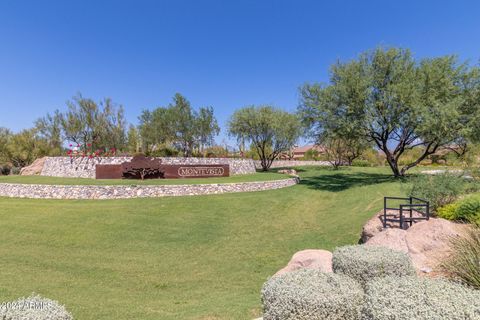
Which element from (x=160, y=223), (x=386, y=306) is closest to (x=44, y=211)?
(x=160, y=223)

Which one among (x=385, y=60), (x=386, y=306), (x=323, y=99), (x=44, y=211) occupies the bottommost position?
(x=44, y=211)

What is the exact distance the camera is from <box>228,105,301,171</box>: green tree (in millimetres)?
33625

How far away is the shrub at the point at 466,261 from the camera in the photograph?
3742 millimetres

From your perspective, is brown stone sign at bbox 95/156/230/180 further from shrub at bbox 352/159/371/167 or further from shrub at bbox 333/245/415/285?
shrub at bbox 352/159/371/167

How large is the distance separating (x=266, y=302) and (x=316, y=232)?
9.44 meters

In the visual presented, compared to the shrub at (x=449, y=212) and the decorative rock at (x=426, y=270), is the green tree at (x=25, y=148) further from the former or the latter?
the decorative rock at (x=426, y=270)

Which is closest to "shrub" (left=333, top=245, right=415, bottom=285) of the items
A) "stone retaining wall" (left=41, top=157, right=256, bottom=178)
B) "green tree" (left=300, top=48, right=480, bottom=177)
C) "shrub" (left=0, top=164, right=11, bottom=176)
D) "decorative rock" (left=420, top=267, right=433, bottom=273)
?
"decorative rock" (left=420, top=267, right=433, bottom=273)

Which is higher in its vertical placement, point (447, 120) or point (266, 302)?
point (447, 120)

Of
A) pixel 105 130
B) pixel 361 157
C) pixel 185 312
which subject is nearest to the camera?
pixel 185 312

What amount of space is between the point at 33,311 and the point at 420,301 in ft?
12.0

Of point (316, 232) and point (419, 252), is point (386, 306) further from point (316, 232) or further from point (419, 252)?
point (316, 232)

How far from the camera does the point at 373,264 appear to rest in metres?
4.15

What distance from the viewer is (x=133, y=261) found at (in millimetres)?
9359

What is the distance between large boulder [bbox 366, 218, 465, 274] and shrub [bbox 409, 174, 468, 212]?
14.2 feet
